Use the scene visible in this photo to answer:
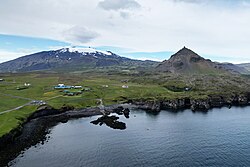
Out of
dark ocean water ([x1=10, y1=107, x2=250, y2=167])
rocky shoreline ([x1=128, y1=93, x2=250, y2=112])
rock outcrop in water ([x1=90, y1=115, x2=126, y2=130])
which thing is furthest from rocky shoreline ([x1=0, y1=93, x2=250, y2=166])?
rock outcrop in water ([x1=90, y1=115, x2=126, y2=130])

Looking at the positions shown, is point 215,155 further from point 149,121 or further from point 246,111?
point 246,111

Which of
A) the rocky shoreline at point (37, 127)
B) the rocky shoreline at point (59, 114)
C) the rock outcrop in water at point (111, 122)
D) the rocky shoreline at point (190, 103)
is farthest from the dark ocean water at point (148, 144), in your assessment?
the rocky shoreline at point (190, 103)

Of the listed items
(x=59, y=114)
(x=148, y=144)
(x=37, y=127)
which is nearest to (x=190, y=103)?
(x=148, y=144)

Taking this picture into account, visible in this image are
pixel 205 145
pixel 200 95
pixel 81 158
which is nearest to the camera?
pixel 81 158

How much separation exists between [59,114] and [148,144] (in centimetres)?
6480

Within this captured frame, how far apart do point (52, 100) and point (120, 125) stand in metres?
57.1

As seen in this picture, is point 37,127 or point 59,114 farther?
point 59,114

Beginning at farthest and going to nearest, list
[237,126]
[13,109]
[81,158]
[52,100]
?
[52,100], [13,109], [237,126], [81,158]

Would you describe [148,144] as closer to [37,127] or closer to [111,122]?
[111,122]

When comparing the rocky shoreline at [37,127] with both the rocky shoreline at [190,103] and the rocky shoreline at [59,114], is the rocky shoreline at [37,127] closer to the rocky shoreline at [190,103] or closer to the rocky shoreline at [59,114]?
the rocky shoreline at [59,114]

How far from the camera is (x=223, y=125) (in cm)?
11706

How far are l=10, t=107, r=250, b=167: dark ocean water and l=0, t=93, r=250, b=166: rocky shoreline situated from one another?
4.77 m

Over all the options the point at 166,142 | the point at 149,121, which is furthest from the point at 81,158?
the point at 149,121

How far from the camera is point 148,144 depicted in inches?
3536
